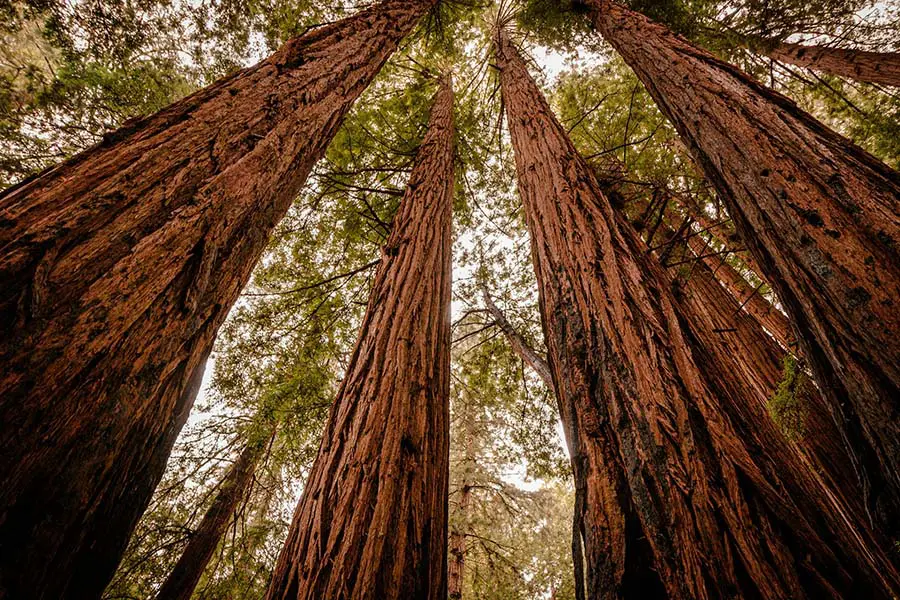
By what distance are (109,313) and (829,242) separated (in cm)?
202

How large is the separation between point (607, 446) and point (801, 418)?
175 centimetres

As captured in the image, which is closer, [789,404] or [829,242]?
[829,242]

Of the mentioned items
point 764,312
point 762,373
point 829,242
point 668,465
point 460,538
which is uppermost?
point 764,312

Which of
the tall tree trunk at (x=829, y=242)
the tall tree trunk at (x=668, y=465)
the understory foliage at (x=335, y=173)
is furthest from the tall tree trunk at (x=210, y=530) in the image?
the tall tree trunk at (x=829, y=242)

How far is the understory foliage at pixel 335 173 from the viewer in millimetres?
3574

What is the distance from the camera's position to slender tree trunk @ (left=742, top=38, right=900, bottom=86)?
13.2ft

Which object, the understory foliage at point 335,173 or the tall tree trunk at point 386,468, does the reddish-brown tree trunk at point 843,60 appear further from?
the tall tree trunk at point 386,468

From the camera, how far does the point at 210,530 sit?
16.3 feet

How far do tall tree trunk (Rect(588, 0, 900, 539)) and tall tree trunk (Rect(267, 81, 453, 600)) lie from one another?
1495 mm

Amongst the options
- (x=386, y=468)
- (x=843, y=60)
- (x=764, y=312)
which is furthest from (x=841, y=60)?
(x=386, y=468)

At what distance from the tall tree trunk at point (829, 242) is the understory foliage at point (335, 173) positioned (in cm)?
99

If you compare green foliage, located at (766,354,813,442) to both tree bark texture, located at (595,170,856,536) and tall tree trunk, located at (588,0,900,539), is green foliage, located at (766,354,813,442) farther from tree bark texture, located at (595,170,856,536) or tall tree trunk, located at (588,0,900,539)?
tall tree trunk, located at (588,0,900,539)

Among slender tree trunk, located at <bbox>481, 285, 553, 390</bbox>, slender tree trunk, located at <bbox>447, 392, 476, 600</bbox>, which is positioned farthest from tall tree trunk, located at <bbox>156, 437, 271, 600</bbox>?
slender tree trunk, located at <bbox>447, 392, 476, 600</bbox>

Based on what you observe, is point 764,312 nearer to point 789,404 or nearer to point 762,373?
point 762,373
